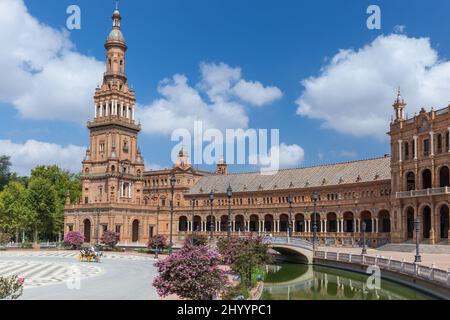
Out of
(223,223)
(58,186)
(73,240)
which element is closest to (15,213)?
(73,240)

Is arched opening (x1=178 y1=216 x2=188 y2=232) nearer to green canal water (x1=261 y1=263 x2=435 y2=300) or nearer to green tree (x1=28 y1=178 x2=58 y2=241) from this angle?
green tree (x1=28 y1=178 x2=58 y2=241)

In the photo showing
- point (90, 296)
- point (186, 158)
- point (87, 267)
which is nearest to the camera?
point (90, 296)

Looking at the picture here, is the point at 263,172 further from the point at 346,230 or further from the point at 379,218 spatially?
the point at 379,218

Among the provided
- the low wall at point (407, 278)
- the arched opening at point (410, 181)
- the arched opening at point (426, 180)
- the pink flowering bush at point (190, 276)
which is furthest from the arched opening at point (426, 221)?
the pink flowering bush at point (190, 276)

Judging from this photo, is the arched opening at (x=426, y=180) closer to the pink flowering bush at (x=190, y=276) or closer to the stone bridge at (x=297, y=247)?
the stone bridge at (x=297, y=247)

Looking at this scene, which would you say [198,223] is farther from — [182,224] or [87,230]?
[87,230]

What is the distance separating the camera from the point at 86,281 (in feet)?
112

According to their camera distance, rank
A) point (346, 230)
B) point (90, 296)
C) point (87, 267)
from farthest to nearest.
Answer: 1. point (346, 230)
2. point (87, 267)
3. point (90, 296)

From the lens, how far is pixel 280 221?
303ft

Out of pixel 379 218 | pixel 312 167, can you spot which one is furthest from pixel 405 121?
pixel 312 167

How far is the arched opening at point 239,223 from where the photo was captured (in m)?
98.6

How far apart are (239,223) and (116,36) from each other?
1671 inches

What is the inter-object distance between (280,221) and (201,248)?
70.2 meters

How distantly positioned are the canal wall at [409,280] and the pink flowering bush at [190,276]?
15080mm
